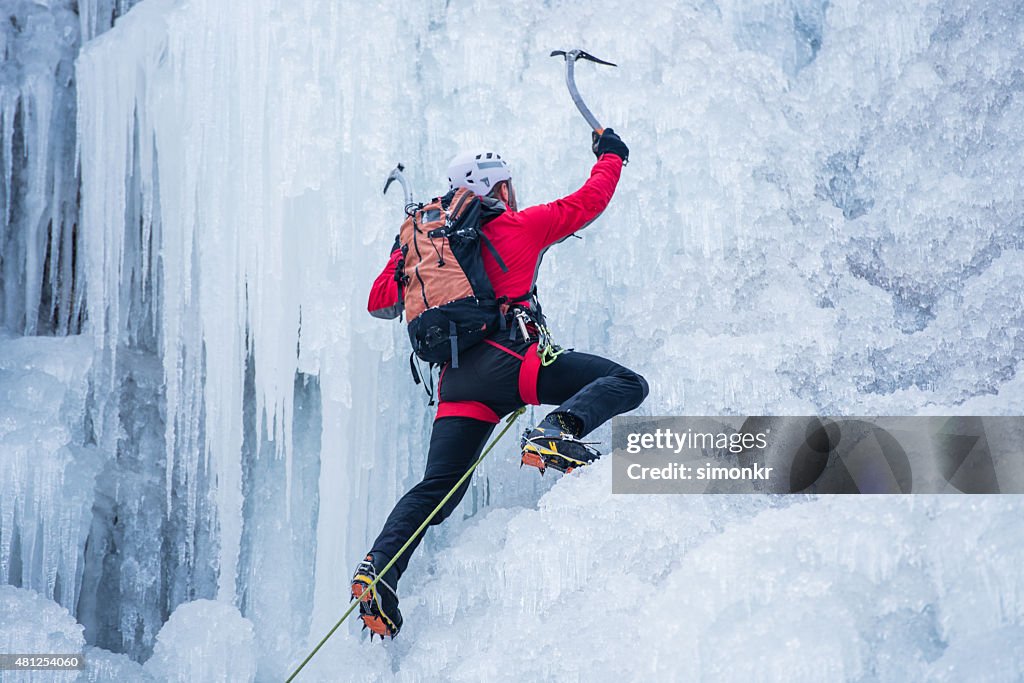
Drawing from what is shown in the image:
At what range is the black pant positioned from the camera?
2836 millimetres

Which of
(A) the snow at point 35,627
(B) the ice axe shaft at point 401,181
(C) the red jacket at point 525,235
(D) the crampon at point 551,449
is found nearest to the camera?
(D) the crampon at point 551,449

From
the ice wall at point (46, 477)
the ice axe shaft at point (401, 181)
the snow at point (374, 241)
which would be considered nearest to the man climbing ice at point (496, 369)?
the ice axe shaft at point (401, 181)

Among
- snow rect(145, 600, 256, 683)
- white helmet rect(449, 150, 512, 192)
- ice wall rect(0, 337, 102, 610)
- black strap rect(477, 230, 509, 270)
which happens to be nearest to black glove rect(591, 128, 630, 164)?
white helmet rect(449, 150, 512, 192)

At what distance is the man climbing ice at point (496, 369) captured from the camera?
2855 millimetres

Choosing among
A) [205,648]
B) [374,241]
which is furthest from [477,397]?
[205,648]

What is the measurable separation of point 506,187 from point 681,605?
1.33m

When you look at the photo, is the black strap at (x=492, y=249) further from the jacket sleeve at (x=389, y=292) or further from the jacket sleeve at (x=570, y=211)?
the jacket sleeve at (x=389, y=292)

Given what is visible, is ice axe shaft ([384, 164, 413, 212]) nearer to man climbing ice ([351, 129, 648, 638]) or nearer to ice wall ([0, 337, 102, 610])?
man climbing ice ([351, 129, 648, 638])

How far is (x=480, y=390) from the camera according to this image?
299cm

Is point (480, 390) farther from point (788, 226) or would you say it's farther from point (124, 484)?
point (124, 484)

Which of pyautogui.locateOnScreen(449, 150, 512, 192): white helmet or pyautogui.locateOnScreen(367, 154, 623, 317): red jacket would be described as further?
pyautogui.locateOnScreen(449, 150, 512, 192): white helmet

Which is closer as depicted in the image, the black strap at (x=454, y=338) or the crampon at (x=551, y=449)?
the crampon at (x=551, y=449)

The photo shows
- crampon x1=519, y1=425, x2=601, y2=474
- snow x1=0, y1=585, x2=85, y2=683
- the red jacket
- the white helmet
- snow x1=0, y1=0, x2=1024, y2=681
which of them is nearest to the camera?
crampon x1=519, y1=425, x2=601, y2=474

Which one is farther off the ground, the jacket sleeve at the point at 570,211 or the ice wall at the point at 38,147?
the ice wall at the point at 38,147
